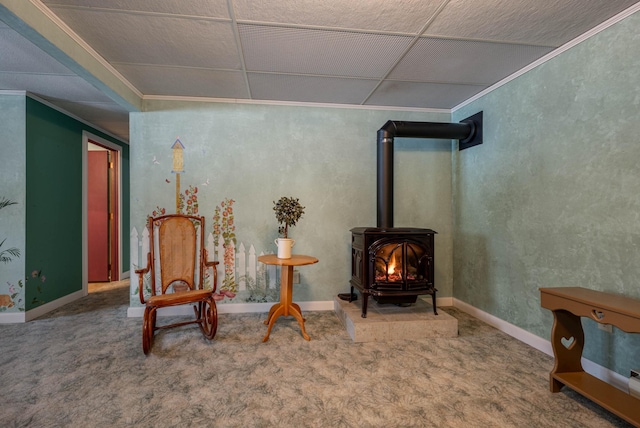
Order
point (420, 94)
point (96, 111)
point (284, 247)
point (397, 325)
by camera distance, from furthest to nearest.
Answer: point (96, 111) < point (420, 94) < point (284, 247) < point (397, 325)

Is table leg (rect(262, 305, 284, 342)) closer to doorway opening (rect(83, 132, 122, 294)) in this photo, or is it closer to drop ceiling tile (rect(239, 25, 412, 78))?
drop ceiling tile (rect(239, 25, 412, 78))

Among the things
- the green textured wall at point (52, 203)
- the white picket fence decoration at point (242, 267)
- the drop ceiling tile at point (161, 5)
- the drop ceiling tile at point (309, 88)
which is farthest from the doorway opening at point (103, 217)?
the drop ceiling tile at point (161, 5)

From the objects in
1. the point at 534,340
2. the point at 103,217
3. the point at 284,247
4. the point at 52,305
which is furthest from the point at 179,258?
the point at 534,340

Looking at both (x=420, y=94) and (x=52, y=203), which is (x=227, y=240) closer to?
(x=52, y=203)

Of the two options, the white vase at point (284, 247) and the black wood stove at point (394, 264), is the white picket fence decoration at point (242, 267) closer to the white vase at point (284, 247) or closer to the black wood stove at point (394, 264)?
the white vase at point (284, 247)

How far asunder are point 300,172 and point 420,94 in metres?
1.55

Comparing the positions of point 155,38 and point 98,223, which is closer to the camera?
point 155,38

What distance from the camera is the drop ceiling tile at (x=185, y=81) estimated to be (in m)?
2.57

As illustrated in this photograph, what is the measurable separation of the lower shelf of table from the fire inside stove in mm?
1229

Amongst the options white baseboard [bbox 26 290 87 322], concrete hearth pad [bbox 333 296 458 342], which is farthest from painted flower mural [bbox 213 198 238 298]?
white baseboard [bbox 26 290 87 322]

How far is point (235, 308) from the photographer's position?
328 cm

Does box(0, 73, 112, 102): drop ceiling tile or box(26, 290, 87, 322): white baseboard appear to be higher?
box(0, 73, 112, 102): drop ceiling tile

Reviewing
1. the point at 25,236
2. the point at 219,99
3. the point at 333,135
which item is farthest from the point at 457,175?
the point at 25,236

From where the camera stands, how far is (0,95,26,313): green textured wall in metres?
3.02
